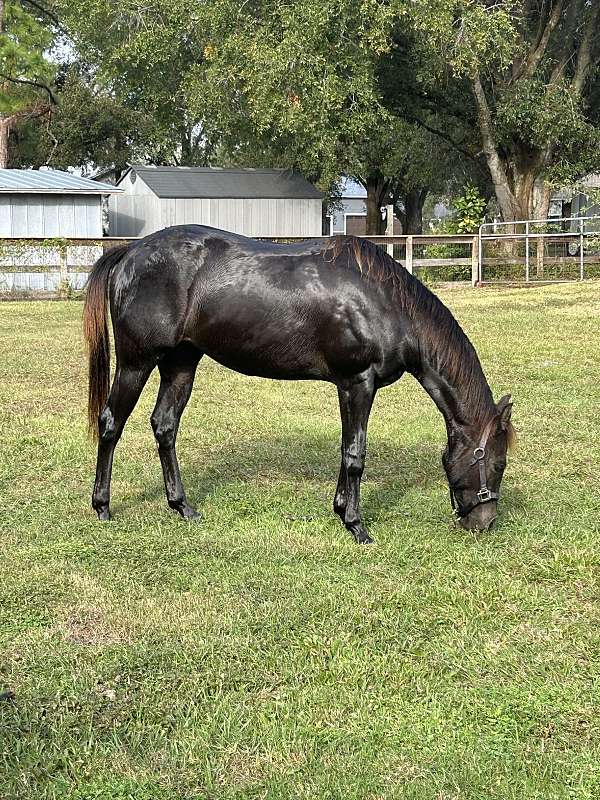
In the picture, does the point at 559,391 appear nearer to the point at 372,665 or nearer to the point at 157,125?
the point at 372,665

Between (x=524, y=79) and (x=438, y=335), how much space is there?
24.9 metres

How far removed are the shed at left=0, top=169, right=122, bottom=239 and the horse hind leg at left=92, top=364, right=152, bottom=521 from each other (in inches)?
878

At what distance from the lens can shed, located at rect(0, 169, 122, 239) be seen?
2730 cm

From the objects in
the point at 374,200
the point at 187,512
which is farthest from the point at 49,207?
the point at 187,512

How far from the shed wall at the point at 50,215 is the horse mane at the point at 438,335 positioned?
76.3 ft

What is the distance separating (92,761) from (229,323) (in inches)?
115

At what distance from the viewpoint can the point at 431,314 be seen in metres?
5.39

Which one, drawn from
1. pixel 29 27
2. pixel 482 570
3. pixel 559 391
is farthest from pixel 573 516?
pixel 29 27

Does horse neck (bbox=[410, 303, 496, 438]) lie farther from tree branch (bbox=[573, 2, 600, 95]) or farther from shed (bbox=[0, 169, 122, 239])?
tree branch (bbox=[573, 2, 600, 95])

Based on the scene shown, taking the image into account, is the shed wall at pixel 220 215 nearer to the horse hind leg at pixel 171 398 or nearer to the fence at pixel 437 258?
the fence at pixel 437 258

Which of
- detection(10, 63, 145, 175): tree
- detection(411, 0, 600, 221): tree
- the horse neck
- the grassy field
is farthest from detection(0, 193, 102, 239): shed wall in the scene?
the horse neck

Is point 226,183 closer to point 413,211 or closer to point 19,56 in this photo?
point 19,56

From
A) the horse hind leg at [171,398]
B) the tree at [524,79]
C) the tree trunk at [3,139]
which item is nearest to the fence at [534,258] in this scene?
the tree at [524,79]

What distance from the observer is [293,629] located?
4.15m
